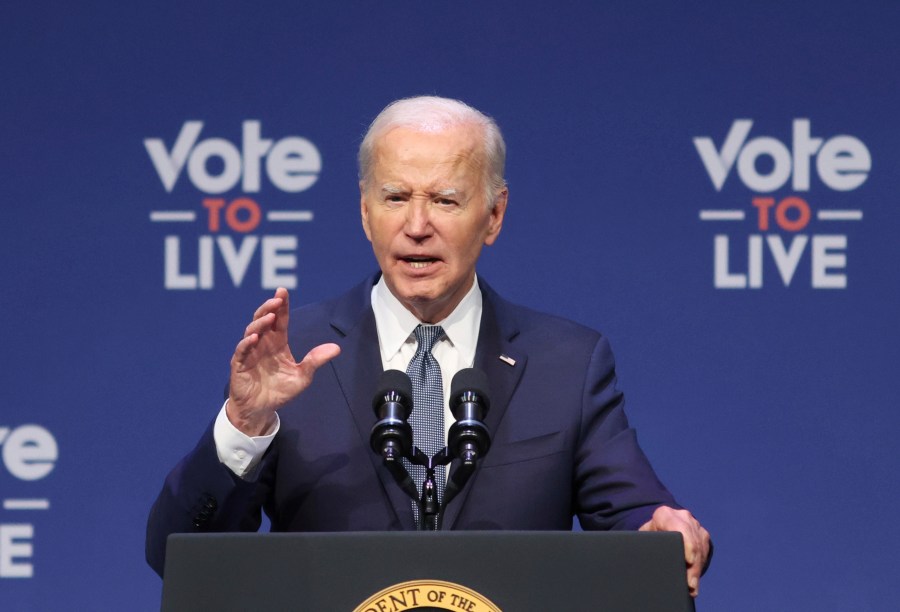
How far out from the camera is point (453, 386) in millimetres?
1798

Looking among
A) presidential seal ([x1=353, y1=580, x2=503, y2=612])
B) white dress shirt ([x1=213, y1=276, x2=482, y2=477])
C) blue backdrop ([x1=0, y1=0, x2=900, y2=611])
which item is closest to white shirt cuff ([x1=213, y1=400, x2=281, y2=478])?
white dress shirt ([x1=213, y1=276, x2=482, y2=477])

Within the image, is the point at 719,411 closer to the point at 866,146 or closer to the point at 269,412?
the point at 866,146

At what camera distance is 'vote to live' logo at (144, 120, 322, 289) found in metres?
3.32

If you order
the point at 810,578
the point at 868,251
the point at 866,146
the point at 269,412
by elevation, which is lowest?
the point at 810,578

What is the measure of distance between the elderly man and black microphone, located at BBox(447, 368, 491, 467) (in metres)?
0.33

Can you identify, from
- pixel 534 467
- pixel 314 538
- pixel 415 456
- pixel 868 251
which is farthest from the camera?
pixel 868 251

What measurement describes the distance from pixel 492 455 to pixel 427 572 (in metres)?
0.61

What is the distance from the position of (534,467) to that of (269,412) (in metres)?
0.46

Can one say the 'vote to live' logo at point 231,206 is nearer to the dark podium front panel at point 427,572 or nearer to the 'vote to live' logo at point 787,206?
the 'vote to live' logo at point 787,206

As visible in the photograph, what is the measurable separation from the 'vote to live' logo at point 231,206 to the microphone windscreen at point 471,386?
159 centimetres

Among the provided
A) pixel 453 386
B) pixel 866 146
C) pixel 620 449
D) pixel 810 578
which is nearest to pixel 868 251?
pixel 866 146

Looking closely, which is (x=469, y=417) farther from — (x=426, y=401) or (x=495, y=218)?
(x=495, y=218)

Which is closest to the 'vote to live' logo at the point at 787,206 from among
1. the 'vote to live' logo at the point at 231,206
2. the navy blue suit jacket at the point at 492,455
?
the 'vote to live' logo at the point at 231,206

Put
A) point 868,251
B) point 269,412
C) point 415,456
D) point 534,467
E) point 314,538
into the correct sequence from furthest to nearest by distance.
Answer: point 868,251 → point 534,467 → point 269,412 → point 415,456 → point 314,538
